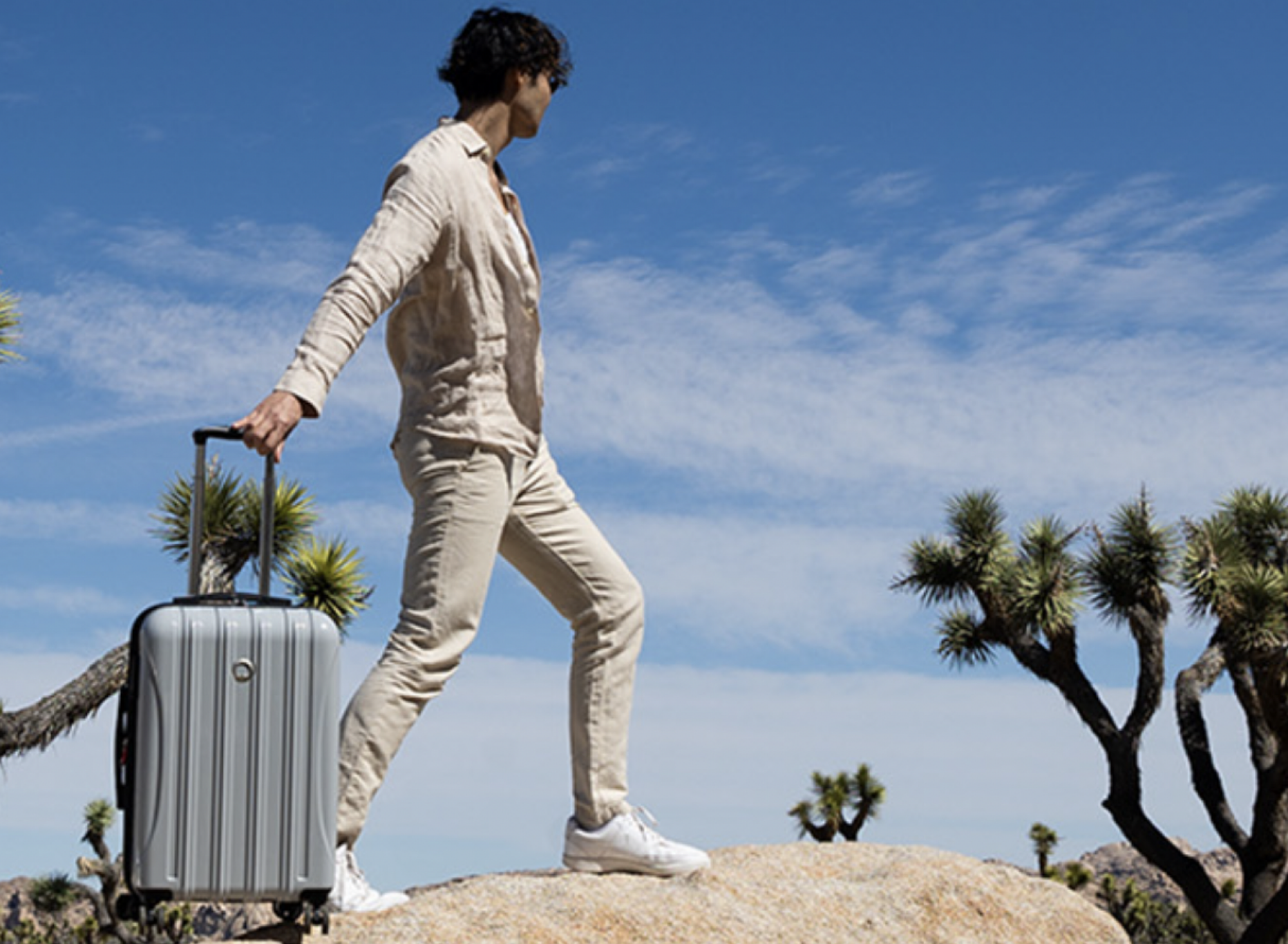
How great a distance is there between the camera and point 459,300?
14.8ft

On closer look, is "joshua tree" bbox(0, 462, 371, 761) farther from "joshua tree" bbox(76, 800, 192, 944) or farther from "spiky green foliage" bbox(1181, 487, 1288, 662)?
"spiky green foliage" bbox(1181, 487, 1288, 662)

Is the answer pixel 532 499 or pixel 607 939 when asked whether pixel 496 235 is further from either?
pixel 607 939

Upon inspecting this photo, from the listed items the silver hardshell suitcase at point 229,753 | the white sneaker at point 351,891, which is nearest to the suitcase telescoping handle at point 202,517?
the silver hardshell suitcase at point 229,753

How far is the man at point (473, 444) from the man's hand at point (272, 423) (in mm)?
111

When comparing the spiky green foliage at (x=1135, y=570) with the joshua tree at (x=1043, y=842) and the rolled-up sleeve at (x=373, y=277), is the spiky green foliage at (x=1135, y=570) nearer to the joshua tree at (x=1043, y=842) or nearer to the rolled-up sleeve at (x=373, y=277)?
the joshua tree at (x=1043, y=842)

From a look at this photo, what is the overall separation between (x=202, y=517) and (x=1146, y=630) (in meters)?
17.4

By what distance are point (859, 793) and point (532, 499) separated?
46.7 ft

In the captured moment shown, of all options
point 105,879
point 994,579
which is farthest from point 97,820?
point 994,579

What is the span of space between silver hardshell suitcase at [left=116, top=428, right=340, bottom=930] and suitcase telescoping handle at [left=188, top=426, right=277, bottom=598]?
0.06 m

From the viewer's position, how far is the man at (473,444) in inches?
168

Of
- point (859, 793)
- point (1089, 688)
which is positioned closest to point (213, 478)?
point (859, 793)

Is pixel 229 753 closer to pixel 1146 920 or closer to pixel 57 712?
pixel 57 712

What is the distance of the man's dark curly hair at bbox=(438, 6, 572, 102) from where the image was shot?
184 inches

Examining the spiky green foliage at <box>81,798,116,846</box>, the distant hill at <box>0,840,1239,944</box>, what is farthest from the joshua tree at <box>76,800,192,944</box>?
the distant hill at <box>0,840,1239,944</box>
